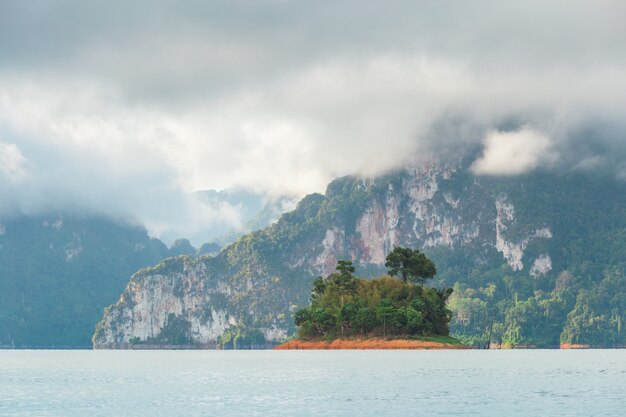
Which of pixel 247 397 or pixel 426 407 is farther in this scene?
pixel 247 397

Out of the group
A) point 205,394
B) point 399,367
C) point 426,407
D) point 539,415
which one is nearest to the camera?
point 539,415

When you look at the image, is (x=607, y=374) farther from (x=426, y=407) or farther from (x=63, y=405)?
(x=63, y=405)

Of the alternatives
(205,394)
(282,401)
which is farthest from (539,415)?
(205,394)

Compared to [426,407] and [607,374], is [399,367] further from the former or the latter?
[426,407]

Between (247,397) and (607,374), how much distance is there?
168ft

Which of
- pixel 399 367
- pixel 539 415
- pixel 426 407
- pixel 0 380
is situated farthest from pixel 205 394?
pixel 399 367

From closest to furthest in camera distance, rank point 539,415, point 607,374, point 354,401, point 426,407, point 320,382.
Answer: point 539,415
point 426,407
point 354,401
point 320,382
point 607,374

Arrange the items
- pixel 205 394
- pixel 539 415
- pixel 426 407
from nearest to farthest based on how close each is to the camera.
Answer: pixel 539 415, pixel 426 407, pixel 205 394

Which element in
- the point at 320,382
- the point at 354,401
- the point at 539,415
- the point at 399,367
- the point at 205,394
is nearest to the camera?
the point at 539,415

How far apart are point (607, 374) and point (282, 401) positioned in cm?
5146

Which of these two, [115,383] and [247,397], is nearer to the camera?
[247,397]

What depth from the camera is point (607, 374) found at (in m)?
113

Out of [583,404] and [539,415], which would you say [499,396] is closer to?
[583,404]

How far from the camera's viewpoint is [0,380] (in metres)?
113
